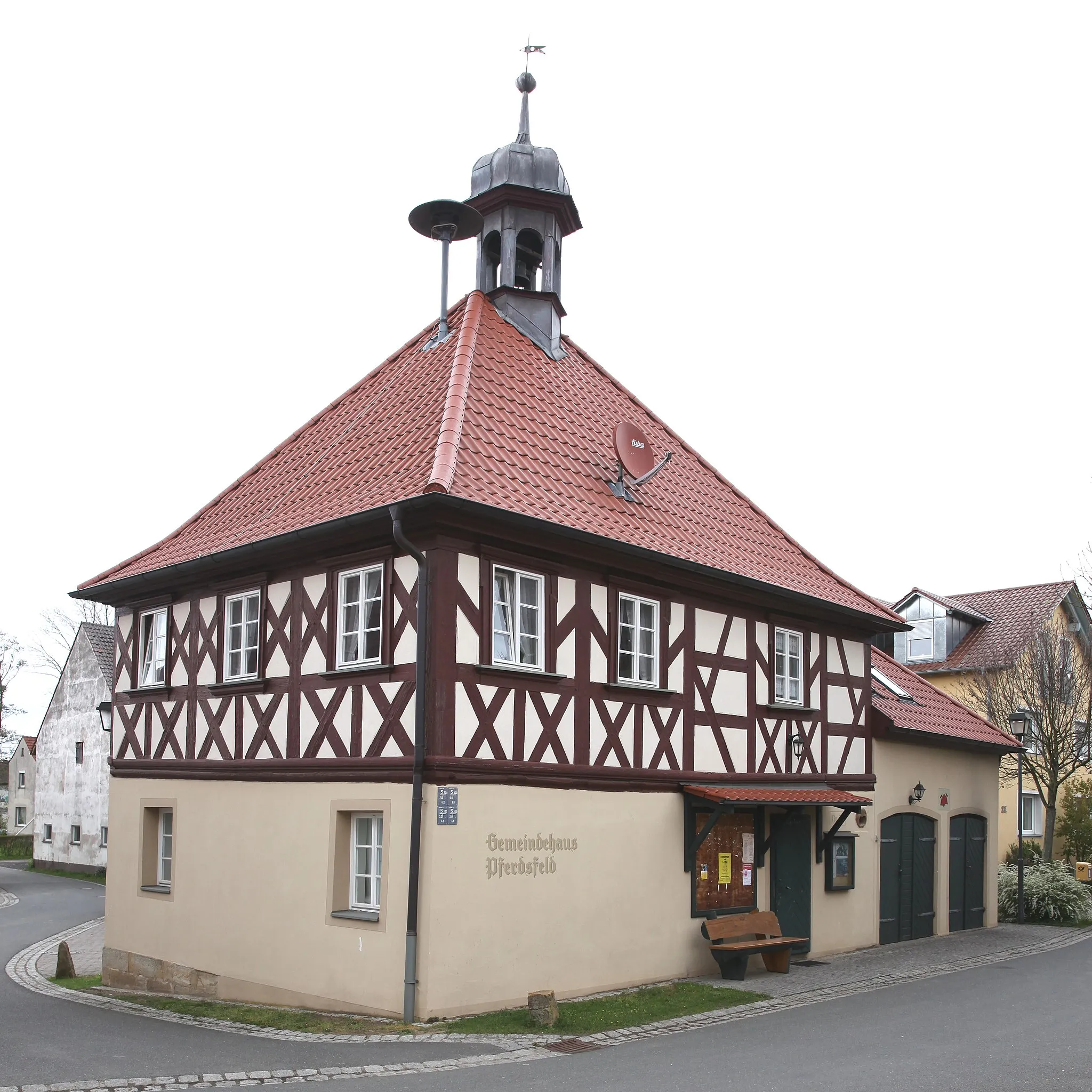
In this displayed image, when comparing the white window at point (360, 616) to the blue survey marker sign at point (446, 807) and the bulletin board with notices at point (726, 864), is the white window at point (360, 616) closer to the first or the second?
the blue survey marker sign at point (446, 807)

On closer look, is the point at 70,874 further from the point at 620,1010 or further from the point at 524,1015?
the point at 620,1010

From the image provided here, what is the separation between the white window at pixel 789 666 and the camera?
1853cm

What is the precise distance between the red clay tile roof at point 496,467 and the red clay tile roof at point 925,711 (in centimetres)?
224

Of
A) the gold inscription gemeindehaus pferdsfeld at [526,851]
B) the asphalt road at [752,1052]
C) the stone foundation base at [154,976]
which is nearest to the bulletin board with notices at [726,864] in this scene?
the asphalt road at [752,1052]

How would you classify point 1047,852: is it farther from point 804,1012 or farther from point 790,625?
point 804,1012

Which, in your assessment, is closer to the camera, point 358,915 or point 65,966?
point 358,915

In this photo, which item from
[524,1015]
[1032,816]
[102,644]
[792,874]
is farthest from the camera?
[102,644]

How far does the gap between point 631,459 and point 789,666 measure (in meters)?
4.34

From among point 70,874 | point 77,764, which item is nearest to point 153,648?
point 77,764

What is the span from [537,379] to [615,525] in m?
3.48

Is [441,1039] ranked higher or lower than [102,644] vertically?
lower

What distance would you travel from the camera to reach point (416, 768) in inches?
517

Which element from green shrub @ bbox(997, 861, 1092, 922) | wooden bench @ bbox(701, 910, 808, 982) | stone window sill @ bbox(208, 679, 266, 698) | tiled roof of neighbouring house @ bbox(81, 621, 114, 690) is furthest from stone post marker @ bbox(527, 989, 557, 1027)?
tiled roof of neighbouring house @ bbox(81, 621, 114, 690)

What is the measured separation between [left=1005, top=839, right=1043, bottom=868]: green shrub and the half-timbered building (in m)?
13.6
